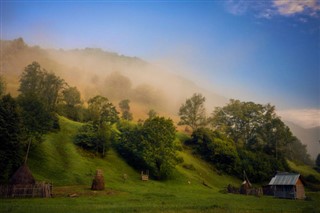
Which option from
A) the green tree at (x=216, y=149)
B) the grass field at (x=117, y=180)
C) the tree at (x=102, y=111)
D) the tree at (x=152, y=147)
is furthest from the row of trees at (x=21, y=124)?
the green tree at (x=216, y=149)

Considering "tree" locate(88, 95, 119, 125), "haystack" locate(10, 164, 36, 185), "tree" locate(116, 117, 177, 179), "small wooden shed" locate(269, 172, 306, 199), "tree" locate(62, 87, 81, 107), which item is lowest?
"small wooden shed" locate(269, 172, 306, 199)

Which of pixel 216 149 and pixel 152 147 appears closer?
pixel 152 147

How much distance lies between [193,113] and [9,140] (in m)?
87.6

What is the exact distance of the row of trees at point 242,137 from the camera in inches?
3932

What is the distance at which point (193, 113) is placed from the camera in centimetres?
12875

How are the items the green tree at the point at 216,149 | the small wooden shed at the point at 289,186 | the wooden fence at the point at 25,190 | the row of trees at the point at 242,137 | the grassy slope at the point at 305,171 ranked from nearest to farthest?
the wooden fence at the point at 25,190, the small wooden shed at the point at 289,186, the green tree at the point at 216,149, the row of trees at the point at 242,137, the grassy slope at the point at 305,171

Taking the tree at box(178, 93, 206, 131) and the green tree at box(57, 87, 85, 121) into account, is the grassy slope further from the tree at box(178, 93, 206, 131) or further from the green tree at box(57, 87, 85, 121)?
the green tree at box(57, 87, 85, 121)

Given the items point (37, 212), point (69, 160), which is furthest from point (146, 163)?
point (37, 212)

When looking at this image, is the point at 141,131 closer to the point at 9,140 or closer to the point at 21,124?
the point at 21,124

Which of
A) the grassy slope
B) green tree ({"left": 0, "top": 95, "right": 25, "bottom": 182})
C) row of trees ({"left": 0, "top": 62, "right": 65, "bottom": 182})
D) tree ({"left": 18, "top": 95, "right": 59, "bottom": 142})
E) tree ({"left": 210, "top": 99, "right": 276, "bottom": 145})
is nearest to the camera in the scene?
green tree ({"left": 0, "top": 95, "right": 25, "bottom": 182})

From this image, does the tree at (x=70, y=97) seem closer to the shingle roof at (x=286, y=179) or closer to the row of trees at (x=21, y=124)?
the row of trees at (x=21, y=124)

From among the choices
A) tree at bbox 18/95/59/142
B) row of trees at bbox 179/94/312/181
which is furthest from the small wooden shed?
tree at bbox 18/95/59/142

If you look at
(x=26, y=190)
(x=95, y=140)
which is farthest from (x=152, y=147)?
(x=26, y=190)

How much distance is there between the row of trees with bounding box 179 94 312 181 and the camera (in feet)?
328
